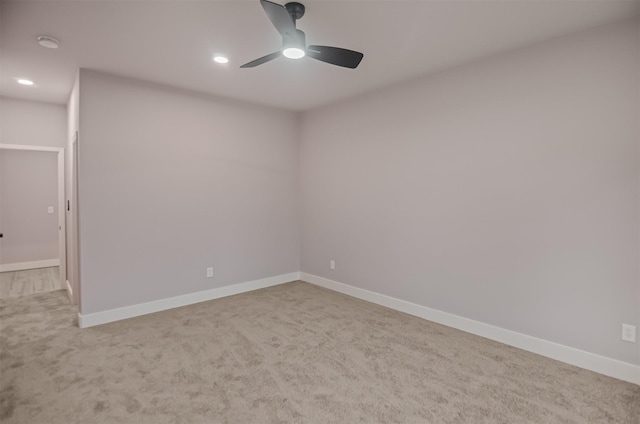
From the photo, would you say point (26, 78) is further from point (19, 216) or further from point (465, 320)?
point (465, 320)

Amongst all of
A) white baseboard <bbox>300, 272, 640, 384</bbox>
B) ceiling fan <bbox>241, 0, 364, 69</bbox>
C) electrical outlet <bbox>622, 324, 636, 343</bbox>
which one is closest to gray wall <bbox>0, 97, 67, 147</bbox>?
ceiling fan <bbox>241, 0, 364, 69</bbox>

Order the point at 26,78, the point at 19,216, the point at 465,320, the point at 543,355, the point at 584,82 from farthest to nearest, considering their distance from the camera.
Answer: the point at 19,216 → the point at 26,78 → the point at 465,320 → the point at 543,355 → the point at 584,82

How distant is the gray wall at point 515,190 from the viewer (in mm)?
2486

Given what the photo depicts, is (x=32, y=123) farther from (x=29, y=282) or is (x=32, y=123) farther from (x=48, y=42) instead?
(x=29, y=282)

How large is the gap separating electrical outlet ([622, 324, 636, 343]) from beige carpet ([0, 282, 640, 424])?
0.31 m

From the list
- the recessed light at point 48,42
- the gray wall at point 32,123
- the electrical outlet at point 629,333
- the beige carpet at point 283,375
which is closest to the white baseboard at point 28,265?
the gray wall at point 32,123

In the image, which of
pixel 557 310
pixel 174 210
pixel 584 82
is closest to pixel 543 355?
pixel 557 310

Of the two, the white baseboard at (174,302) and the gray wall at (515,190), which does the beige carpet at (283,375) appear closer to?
the white baseboard at (174,302)

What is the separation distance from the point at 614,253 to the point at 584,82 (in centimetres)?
133

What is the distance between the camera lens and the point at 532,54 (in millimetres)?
2838

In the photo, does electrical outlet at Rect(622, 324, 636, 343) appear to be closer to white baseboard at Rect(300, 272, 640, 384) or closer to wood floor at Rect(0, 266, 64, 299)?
white baseboard at Rect(300, 272, 640, 384)

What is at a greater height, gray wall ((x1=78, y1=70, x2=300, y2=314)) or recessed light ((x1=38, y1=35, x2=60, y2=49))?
recessed light ((x1=38, y1=35, x2=60, y2=49))

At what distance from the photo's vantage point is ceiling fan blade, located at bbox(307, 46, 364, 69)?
2318 mm

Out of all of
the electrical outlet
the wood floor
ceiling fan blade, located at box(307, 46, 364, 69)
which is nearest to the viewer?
ceiling fan blade, located at box(307, 46, 364, 69)
